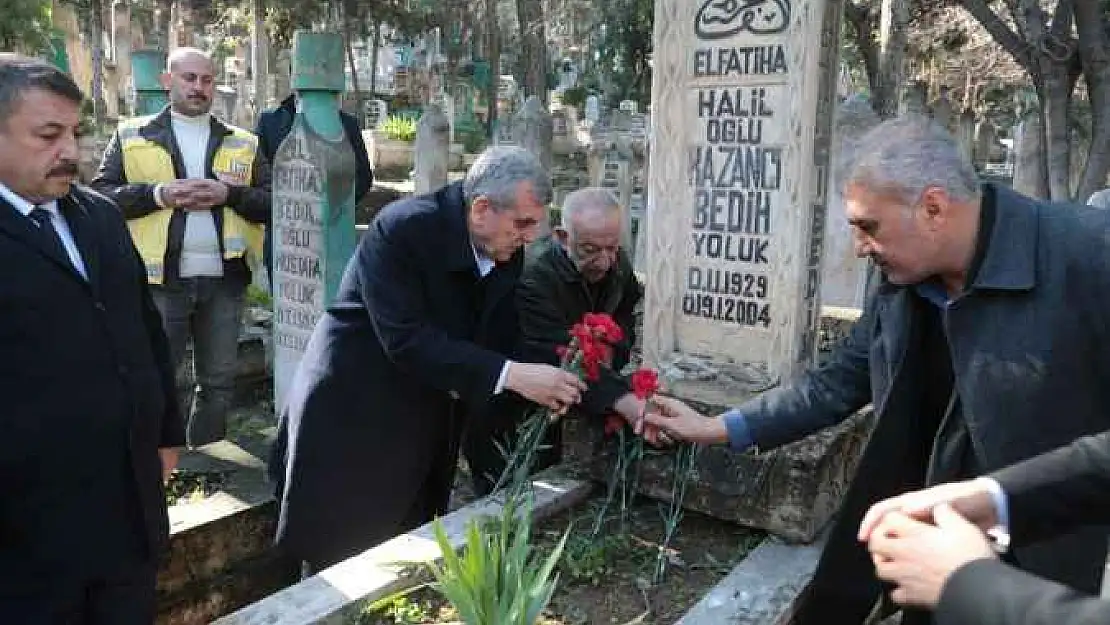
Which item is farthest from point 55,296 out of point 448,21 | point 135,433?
point 448,21

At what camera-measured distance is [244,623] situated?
2.04 meters

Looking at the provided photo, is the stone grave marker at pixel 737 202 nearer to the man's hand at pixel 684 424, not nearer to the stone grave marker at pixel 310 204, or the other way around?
the man's hand at pixel 684 424

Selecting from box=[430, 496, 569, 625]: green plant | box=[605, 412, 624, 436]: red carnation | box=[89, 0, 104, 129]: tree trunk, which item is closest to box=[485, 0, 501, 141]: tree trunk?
box=[89, 0, 104, 129]: tree trunk

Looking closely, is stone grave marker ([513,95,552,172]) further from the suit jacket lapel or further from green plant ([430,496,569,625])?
green plant ([430,496,569,625])

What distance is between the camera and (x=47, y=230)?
2.01 m

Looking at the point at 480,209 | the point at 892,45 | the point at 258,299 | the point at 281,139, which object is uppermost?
the point at 892,45

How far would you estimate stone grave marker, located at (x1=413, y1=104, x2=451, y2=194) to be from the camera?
1173 centimetres

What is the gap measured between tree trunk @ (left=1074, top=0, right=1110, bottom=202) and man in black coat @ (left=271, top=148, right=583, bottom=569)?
7.04 m

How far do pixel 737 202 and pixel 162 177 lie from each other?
2.67 meters

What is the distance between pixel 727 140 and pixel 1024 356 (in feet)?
5.67

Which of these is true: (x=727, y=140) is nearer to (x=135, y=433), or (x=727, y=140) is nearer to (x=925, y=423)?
(x=925, y=423)

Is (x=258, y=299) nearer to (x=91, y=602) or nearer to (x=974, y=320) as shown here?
(x=91, y=602)

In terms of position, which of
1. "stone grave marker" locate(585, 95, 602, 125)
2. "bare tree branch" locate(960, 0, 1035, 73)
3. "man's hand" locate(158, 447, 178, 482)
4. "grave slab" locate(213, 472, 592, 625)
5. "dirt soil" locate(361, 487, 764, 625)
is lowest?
"dirt soil" locate(361, 487, 764, 625)

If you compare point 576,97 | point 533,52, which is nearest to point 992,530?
point 533,52
